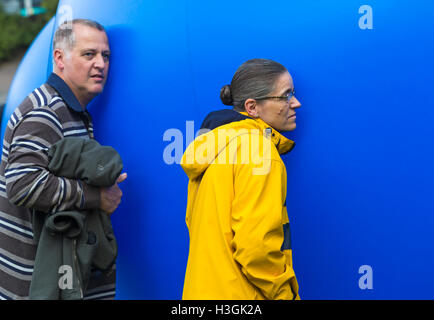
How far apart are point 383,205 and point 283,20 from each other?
920mm

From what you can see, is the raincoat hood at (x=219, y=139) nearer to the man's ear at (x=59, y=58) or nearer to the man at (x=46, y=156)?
the man at (x=46, y=156)

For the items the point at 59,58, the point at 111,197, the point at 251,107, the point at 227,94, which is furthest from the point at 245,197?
the point at 59,58

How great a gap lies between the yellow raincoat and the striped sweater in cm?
65

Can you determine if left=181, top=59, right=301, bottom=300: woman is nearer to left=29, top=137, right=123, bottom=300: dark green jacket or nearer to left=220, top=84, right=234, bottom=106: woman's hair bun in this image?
left=220, top=84, right=234, bottom=106: woman's hair bun

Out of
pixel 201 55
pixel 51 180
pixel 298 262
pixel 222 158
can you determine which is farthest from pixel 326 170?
pixel 51 180

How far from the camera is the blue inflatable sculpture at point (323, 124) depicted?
252 centimetres

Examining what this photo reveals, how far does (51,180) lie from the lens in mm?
2557

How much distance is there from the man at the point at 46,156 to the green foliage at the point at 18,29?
1215 cm

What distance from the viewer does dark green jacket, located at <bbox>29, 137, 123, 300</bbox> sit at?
2570 millimetres

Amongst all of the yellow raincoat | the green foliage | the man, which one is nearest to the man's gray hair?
the man

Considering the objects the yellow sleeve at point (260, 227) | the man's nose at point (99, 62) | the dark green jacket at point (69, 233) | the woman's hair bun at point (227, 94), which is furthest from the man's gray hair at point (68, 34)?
the yellow sleeve at point (260, 227)

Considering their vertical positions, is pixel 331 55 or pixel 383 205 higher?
pixel 331 55

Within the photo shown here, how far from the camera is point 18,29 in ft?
48.5
